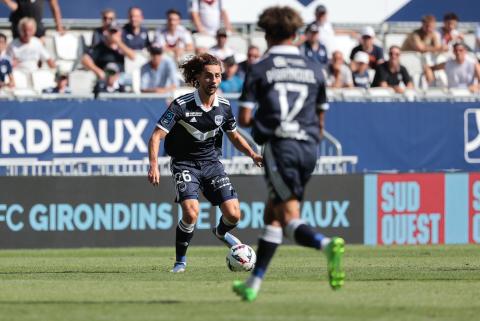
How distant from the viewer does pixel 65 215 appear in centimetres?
1888

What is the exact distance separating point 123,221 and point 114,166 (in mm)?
897

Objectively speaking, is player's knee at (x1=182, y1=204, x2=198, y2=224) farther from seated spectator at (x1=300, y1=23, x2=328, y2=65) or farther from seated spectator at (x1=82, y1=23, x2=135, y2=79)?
seated spectator at (x1=300, y1=23, x2=328, y2=65)

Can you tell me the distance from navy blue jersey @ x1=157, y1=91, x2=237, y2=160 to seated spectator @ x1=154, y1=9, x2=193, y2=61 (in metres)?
8.27

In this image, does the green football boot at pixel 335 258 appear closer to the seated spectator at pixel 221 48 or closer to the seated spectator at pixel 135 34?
the seated spectator at pixel 221 48

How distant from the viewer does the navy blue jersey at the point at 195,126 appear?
1288 cm

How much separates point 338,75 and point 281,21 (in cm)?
1232

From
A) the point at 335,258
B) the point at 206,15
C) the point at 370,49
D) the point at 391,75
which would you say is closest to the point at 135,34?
the point at 206,15

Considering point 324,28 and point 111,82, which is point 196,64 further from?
point 324,28

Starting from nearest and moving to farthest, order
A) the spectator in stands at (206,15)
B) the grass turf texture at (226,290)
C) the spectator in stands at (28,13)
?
the grass turf texture at (226,290), the spectator in stands at (28,13), the spectator in stands at (206,15)

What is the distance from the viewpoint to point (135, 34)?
21500 millimetres

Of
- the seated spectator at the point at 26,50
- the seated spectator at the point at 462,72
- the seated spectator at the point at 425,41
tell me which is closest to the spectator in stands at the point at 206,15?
the seated spectator at the point at 26,50

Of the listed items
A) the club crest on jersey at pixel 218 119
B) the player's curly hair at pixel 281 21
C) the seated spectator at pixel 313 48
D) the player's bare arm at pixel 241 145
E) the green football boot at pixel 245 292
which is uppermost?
the player's curly hair at pixel 281 21

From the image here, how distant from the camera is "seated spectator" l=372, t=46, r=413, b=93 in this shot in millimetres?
21547

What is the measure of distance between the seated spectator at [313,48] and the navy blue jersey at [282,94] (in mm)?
12153
